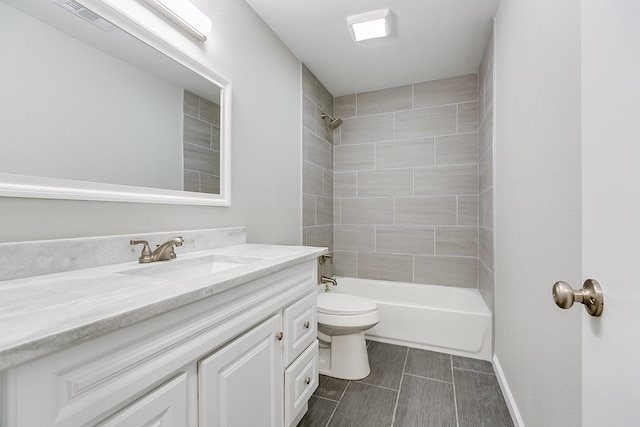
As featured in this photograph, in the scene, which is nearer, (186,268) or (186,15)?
(186,268)

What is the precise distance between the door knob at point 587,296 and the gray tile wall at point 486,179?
1.67 metres

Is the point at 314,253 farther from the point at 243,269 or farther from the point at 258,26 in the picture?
the point at 258,26

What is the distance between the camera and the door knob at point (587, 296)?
465mm

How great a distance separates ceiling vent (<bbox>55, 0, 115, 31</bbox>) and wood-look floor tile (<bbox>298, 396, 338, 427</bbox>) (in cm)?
195

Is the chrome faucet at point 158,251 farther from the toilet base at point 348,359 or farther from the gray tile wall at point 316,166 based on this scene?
the gray tile wall at point 316,166

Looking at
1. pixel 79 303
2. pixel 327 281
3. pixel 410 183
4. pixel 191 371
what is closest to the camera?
pixel 79 303

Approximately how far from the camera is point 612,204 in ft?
1.43

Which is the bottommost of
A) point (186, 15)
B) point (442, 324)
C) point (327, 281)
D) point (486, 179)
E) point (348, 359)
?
point (348, 359)

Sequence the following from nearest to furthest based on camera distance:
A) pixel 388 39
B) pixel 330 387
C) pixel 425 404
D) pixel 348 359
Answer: pixel 425 404, pixel 330 387, pixel 348 359, pixel 388 39

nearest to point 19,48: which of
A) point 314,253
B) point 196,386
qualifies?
point 196,386

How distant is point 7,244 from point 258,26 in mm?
1818

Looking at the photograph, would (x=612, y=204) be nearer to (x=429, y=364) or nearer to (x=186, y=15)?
(x=186, y=15)

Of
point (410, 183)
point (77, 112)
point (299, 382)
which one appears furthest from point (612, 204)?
point (410, 183)

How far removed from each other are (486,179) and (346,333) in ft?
5.22
